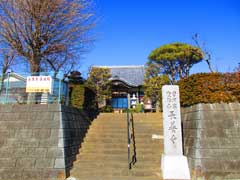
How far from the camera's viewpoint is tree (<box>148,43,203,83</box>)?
17.6m

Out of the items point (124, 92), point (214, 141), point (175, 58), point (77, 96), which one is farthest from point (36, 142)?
point (175, 58)

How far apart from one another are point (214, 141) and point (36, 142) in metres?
5.46

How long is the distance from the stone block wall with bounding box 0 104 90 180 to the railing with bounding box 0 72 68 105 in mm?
539

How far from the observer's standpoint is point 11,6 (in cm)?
891

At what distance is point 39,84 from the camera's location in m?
7.23

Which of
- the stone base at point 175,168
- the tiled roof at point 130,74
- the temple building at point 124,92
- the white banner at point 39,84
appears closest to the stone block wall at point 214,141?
the stone base at point 175,168

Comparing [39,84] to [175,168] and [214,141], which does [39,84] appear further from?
[214,141]

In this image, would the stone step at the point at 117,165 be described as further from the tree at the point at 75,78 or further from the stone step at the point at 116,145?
the tree at the point at 75,78

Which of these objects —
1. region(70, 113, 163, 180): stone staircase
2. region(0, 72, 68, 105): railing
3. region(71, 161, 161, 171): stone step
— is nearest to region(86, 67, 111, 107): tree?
region(70, 113, 163, 180): stone staircase

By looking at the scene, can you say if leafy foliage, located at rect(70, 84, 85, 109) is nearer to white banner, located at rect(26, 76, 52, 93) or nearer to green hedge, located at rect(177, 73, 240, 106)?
white banner, located at rect(26, 76, 52, 93)

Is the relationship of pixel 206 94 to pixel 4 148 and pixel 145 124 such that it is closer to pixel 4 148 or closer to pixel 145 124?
pixel 145 124

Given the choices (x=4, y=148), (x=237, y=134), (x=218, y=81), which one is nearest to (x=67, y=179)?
(x=4, y=148)

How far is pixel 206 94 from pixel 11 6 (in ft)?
29.3

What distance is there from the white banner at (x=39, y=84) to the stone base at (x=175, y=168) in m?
4.62
